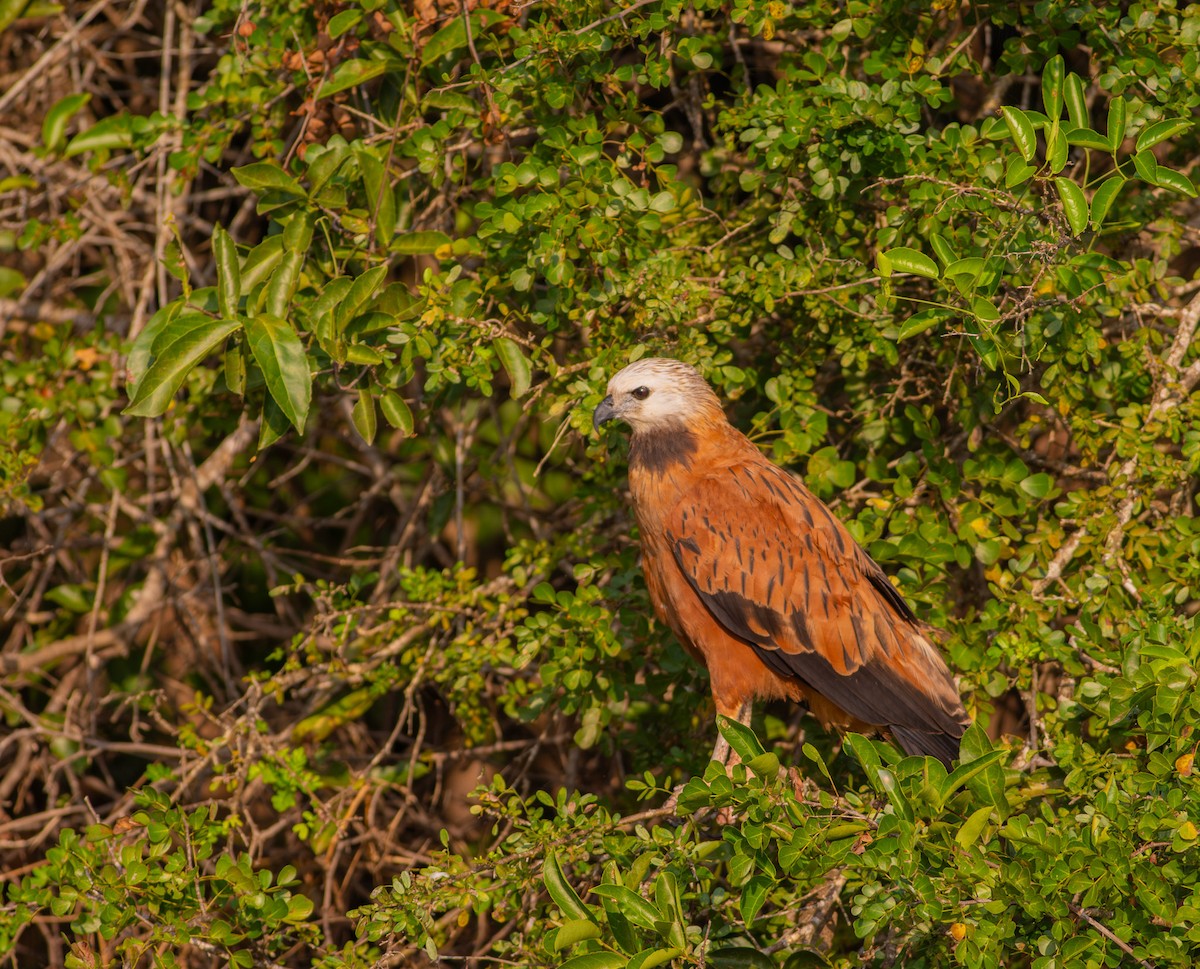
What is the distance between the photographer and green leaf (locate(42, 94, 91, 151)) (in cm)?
476

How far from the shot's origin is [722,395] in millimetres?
4211

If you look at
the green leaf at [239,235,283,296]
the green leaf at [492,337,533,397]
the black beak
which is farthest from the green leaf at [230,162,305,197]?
the black beak

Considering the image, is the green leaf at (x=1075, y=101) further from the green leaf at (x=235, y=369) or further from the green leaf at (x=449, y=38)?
the green leaf at (x=235, y=369)

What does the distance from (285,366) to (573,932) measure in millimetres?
1503

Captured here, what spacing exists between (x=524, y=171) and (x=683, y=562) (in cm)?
119

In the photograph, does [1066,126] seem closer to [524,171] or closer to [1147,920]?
[524,171]

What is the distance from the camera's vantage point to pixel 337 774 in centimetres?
461

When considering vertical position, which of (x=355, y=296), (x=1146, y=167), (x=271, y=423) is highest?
(x=1146, y=167)

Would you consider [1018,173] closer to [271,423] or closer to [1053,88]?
[1053,88]

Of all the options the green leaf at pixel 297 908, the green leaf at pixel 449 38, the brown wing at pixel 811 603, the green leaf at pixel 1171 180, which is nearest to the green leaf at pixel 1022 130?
the green leaf at pixel 1171 180

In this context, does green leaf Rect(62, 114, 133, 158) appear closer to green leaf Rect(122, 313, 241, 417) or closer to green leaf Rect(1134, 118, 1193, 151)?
green leaf Rect(122, 313, 241, 417)

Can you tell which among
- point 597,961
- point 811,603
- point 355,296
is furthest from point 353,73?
point 597,961

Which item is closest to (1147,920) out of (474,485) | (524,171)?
(524,171)

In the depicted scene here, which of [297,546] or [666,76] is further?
[297,546]
